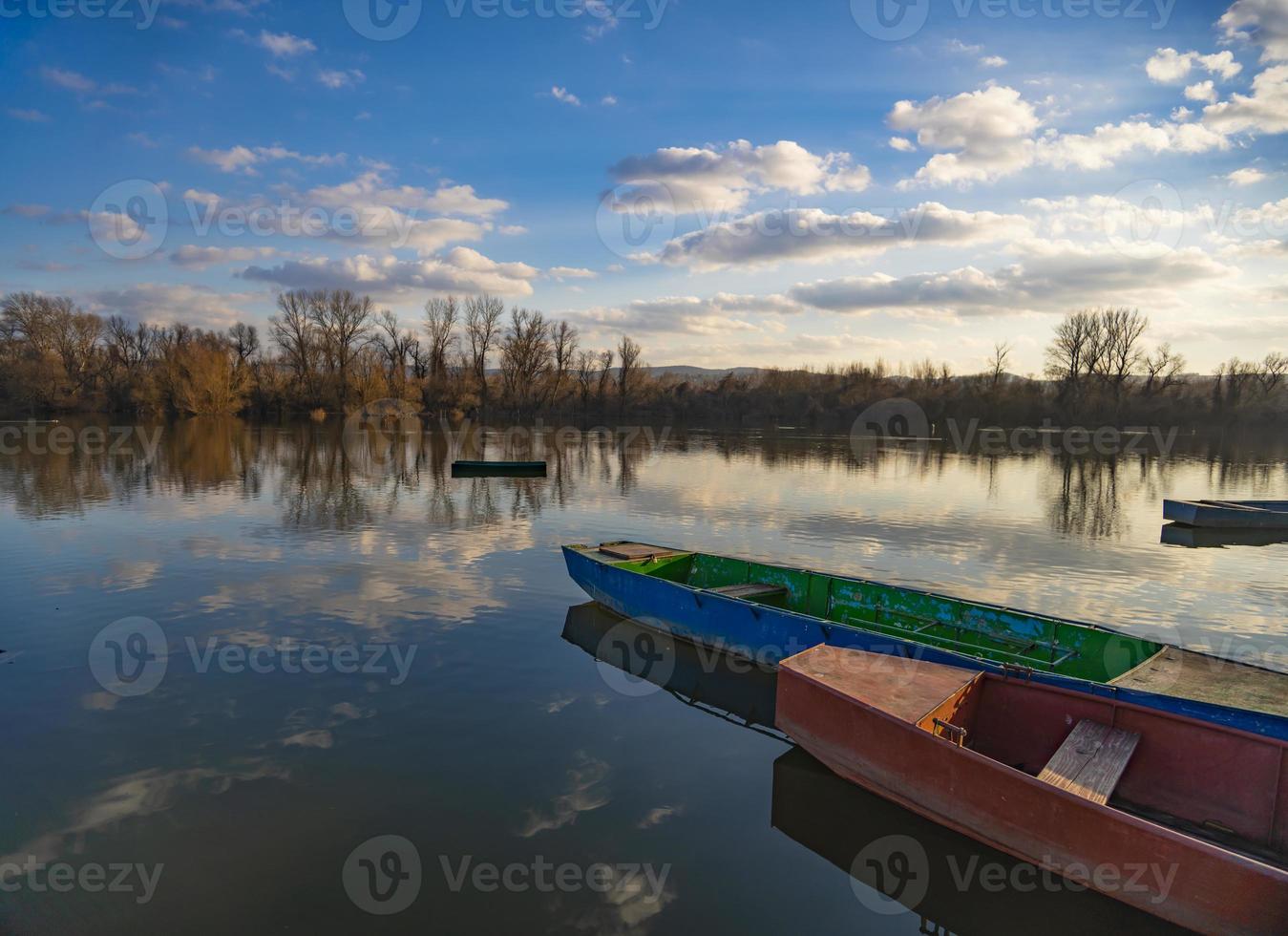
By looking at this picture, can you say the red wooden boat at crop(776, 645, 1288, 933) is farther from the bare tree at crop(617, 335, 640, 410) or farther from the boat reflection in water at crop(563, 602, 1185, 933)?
the bare tree at crop(617, 335, 640, 410)

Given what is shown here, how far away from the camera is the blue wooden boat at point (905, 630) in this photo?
724 centimetres

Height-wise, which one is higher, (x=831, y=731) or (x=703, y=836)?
(x=831, y=731)

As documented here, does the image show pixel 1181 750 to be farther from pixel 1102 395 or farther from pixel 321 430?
pixel 1102 395

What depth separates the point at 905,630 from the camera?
10156mm

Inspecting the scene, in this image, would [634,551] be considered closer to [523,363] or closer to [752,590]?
[752,590]

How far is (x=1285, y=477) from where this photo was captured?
121 ft

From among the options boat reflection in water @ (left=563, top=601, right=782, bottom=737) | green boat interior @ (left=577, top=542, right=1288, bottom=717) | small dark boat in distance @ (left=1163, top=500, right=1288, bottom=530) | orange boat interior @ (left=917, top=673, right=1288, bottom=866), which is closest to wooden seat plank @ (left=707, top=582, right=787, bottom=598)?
green boat interior @ (left=577, top=542, right=1288, bottom=717)

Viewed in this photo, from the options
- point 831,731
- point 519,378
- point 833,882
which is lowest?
point 833,882

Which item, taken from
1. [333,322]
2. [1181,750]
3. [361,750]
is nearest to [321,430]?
[333,322]

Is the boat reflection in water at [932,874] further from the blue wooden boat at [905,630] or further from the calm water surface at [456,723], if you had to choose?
the blue wooden boat at [905,630]

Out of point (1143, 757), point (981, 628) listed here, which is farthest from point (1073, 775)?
point (981, 628)

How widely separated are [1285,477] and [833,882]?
43.8 m

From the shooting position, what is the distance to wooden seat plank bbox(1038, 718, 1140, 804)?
19.4 ft

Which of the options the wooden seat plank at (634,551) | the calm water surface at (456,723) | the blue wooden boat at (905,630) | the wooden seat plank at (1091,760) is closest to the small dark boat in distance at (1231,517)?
the calm water surface at (456,723)
